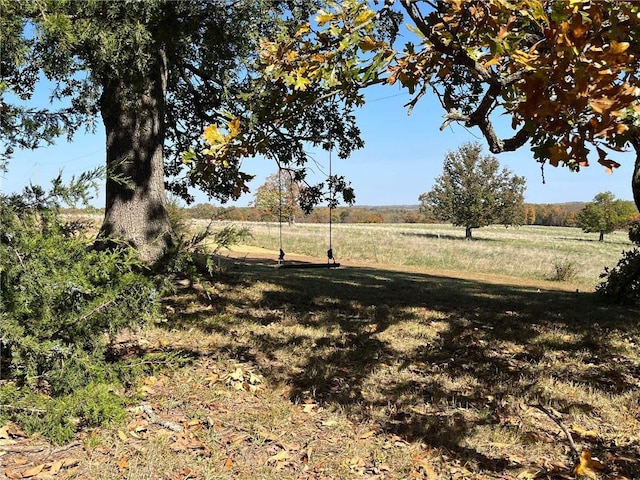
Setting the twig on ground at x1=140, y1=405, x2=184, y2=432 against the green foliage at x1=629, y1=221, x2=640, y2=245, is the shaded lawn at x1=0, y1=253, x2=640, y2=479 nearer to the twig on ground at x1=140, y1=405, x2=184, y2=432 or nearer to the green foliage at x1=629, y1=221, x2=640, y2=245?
the twig on ground at x1=140, y1=405, x2=184, y2=432

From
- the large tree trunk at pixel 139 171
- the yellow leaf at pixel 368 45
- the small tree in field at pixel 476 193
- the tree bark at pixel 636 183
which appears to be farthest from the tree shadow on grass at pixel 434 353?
the small tree in field at pixel 476 193

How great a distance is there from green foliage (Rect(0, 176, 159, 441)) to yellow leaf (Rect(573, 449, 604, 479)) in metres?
2.78

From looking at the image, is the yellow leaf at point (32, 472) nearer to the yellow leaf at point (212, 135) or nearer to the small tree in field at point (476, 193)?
the yellow leaf at point (212, 135)

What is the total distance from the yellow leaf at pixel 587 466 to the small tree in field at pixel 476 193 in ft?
117

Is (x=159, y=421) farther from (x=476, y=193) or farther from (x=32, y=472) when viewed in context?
(x=476, y=193)

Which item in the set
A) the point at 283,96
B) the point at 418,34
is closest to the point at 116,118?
→ the point at 283,96

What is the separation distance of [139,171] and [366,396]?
13.2 feet

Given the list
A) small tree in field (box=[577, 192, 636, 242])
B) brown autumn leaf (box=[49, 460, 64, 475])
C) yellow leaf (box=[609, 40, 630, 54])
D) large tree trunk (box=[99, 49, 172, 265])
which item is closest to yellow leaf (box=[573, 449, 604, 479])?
yellow leaf (box=[609, 40, 630, 54])

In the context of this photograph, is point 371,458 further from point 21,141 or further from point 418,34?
point 21,141

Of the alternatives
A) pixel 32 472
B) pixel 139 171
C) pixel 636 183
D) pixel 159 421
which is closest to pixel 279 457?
pixel 159 421

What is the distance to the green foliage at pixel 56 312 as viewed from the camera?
2.84 m

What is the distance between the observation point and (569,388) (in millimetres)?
3967

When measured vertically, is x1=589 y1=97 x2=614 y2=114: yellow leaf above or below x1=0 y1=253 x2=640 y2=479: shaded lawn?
above

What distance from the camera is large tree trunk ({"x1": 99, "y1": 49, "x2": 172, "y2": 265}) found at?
5.80 metres
